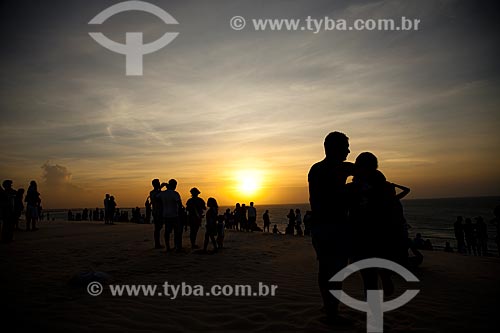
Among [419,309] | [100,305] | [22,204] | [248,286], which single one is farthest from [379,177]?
[22,204]

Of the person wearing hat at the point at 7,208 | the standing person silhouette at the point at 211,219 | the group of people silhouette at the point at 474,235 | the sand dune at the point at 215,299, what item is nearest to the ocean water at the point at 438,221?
the group of people silhouette at the point at 474,235

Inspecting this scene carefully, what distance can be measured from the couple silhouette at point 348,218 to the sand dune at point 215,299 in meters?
0.84

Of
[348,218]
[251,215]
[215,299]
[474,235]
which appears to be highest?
[348,218]

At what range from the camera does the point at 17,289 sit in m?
5.24

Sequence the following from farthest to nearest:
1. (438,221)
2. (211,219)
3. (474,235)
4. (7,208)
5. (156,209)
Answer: (438,221)
(474,235)
(7,208)
(211,219)
(156,209)

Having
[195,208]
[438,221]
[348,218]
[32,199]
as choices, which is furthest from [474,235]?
[438,221]

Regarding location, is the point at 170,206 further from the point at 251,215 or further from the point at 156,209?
the point at 251,215

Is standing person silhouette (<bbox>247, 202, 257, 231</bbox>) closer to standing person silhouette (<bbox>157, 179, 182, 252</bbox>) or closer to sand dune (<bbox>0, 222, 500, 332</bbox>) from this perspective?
standing person silhouette (<bbox>157, 179, 182, 252</bbox>)

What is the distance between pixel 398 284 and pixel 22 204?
51.8ft

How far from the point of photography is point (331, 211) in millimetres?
3637

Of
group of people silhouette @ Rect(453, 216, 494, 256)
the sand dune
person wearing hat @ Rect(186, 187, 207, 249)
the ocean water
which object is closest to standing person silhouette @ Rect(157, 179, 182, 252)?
person wearing hat @ Rect(186, 187, 207, 249)

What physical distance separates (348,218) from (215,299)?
2800 millimetres

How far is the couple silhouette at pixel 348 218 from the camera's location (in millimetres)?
3570

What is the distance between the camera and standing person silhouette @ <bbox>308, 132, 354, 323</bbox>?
3.62 metres
